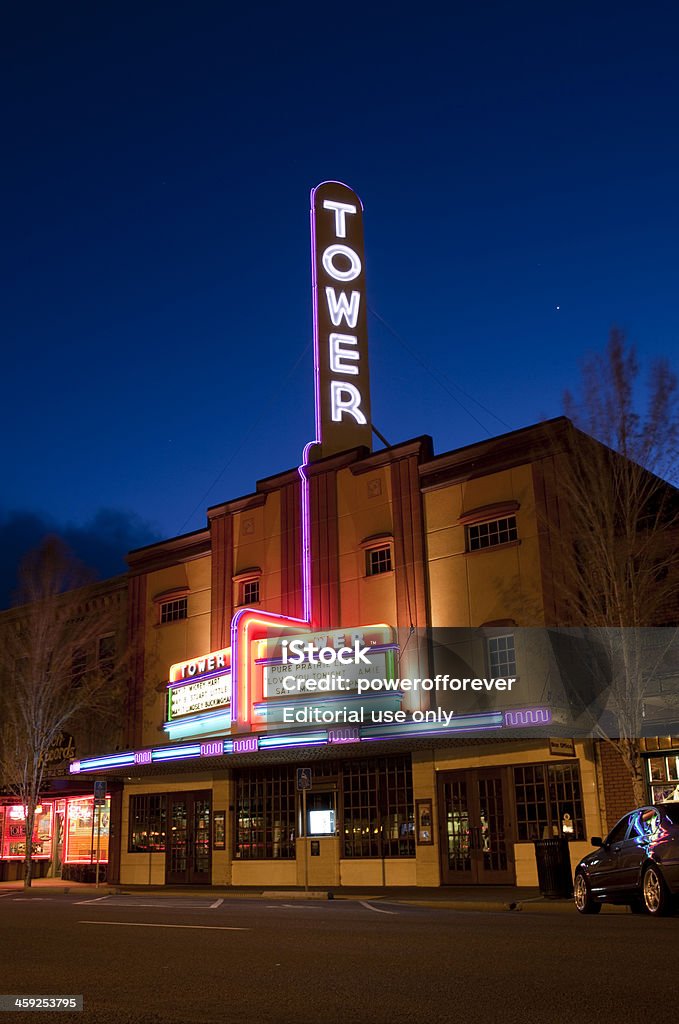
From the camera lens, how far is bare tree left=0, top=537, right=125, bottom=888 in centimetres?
3238

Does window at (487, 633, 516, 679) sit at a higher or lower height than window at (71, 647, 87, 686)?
lower

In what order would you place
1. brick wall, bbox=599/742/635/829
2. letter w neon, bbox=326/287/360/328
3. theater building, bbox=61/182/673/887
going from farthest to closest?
letter w neon, bbox=326/287/360/328 < theater building, bbox=61/182/673/887 < brick wall, bbox=599/742/635/829

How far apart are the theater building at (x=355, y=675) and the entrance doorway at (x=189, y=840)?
0.07m

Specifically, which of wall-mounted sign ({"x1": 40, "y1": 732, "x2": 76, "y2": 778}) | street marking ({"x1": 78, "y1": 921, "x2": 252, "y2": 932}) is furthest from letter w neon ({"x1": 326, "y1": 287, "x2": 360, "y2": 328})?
street marking ({"x1": 78, "y1": 921, "x2": 252, "y2": 932})

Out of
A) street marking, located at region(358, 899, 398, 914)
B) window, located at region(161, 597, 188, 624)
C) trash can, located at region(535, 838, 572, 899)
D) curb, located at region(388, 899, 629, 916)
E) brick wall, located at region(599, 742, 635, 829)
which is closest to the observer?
curb, located at region(388, 899, 629, 916)

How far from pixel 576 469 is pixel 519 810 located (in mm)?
7802

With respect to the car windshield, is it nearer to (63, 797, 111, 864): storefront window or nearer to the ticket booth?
the ticket booth

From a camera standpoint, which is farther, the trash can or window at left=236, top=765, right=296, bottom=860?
window at left=236, top=765, right=296, bottom=860

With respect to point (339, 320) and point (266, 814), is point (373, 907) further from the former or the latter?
point (339, 320)

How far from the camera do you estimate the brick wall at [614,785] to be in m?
21.7

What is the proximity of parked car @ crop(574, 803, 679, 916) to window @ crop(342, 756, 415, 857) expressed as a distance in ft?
34.0

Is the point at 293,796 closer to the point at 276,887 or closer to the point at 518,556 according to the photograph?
the point at 276,887

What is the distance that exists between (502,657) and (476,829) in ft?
13.0

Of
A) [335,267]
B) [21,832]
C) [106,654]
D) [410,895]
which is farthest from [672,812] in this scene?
[21,832]
